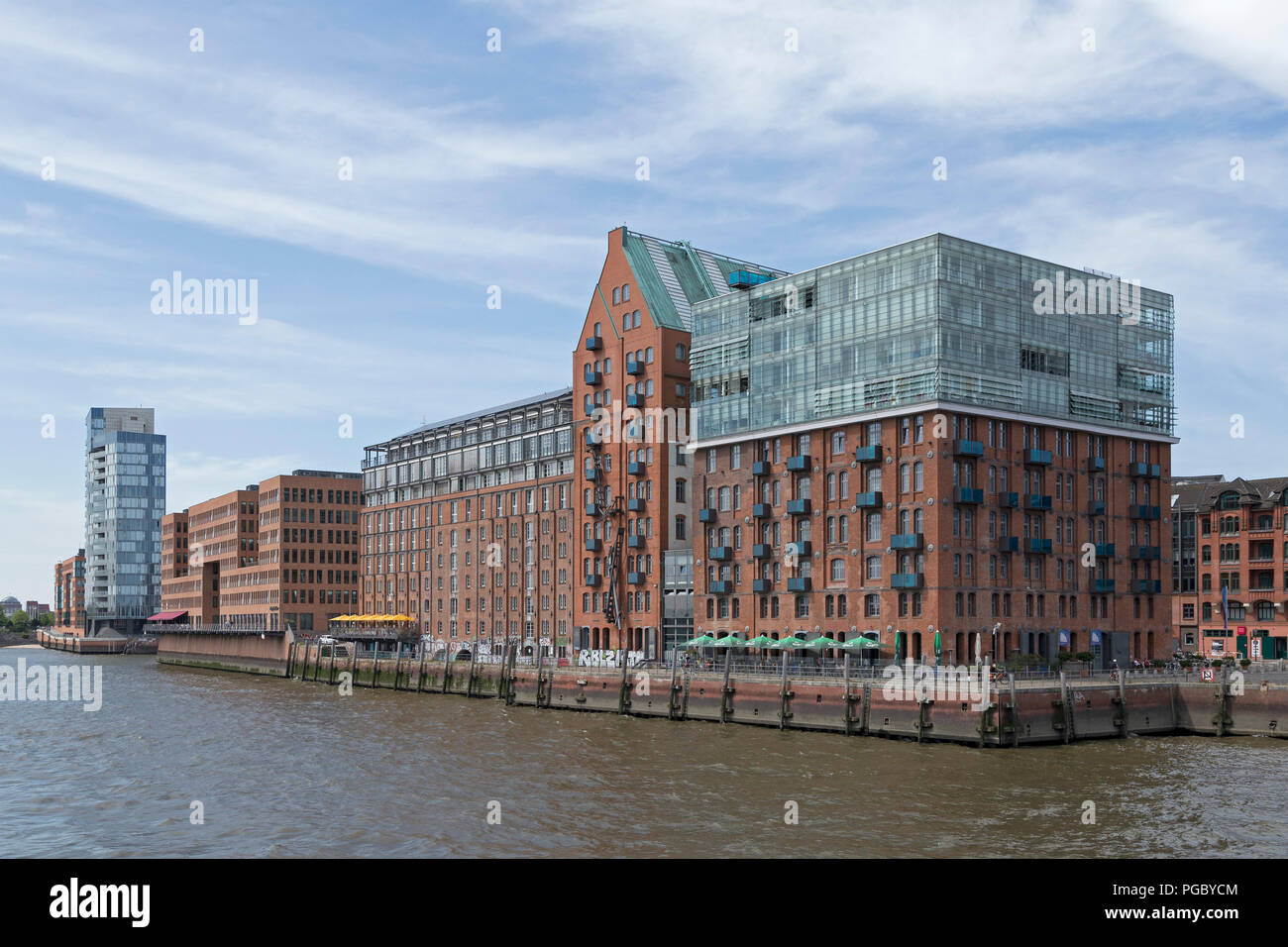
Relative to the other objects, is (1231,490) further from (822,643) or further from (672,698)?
(672,698)

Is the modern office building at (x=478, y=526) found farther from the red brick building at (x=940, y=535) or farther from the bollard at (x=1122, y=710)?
the bollard at (x=1122, y=710)

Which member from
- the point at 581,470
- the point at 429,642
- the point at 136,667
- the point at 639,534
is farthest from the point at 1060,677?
the point at 136,667

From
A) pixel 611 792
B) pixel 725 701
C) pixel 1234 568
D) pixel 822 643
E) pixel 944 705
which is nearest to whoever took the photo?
pixel 611 792

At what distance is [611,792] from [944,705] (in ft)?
81.9

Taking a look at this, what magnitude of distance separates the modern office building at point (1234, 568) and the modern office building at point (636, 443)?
5978cm

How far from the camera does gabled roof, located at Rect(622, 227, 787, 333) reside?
124 metres

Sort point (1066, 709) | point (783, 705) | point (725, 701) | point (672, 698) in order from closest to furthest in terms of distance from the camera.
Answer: point (1066, 709) < point (783, 705) < point (725, 701) < point (672, 698)

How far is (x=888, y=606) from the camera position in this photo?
93375 mm

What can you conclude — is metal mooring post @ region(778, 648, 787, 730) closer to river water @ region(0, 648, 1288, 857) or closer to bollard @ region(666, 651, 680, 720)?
river water @ region(0, 648, 1288, 857)

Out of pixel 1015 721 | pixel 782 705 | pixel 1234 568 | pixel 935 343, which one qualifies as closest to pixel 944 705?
pixel 1015 721

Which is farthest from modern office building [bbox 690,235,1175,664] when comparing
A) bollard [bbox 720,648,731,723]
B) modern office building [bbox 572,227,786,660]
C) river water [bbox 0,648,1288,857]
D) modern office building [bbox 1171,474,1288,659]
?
modern office building [bbox 1171,474,1288,659]

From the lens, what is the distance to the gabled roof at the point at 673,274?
123750mm

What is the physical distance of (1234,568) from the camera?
140m
